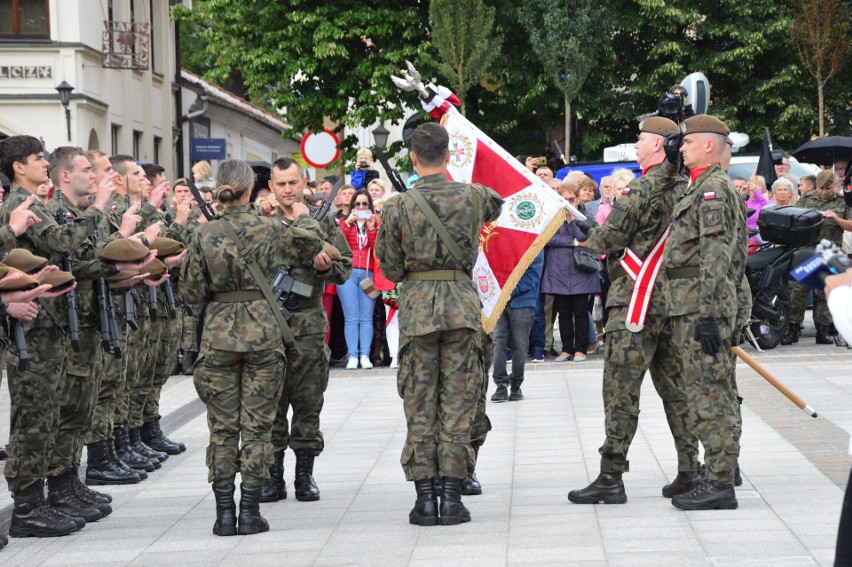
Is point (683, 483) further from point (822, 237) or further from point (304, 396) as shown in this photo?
point (822, 237)

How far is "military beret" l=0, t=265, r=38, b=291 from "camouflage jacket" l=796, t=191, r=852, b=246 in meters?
11.1

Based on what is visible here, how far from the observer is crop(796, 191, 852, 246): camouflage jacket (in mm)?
16511

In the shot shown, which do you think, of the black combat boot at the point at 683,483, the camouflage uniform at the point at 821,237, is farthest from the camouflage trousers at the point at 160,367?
the camouflage uniform at the point at 821,237

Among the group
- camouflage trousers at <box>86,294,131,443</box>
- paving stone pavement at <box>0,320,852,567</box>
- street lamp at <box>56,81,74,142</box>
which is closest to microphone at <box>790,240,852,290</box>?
paving stone pavement at <box>0,320,852,567</box>

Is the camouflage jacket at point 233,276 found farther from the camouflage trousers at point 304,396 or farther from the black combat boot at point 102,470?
the black combat boot at point 102,470

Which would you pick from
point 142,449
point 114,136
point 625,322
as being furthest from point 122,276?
point 114,136

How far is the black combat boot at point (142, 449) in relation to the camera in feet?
34.1

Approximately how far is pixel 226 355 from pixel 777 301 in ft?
33.5

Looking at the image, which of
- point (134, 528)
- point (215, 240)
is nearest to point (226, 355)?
point (215, 240)

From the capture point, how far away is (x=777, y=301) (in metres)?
16.8

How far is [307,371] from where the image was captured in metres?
8.88

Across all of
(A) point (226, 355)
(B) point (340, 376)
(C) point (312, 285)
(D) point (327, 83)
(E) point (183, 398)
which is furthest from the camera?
(D) point (327, 83)

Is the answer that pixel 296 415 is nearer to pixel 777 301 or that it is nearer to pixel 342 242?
pixel 342 242

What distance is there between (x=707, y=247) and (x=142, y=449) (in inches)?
179
